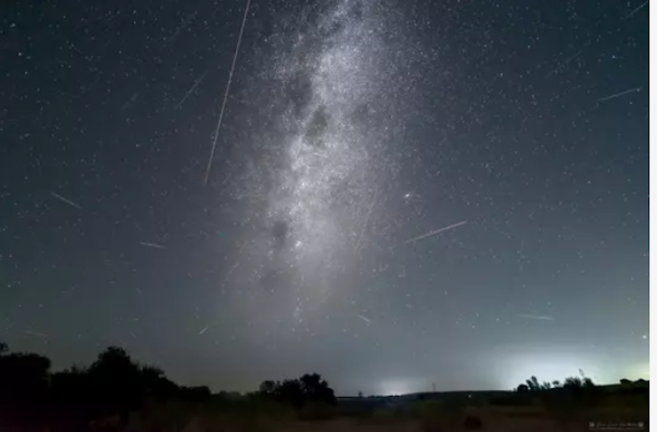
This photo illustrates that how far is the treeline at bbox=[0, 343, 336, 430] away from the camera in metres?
5.79

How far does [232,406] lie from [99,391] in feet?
4.04

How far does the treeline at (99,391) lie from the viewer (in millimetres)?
5791

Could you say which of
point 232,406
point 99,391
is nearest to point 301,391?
point 232,406

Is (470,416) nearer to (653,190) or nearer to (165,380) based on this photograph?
(165,380)

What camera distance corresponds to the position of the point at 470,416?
5879 mm

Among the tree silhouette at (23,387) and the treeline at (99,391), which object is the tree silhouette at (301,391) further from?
the tree silhouette at (23,387)

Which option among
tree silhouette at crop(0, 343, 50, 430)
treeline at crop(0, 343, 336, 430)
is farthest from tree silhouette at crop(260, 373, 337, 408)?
tree silhouette at crop(0, 343, 50, 430)

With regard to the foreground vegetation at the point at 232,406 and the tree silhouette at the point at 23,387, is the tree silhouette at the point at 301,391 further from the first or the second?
the tree silhouette at the point at 23,387

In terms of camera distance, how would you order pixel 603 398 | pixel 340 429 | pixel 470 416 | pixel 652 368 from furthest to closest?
1. pixel 340 429
2. pixel 470 416
3. pixel 603 398
4. pixel 652 368

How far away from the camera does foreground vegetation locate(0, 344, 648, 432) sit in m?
5.60

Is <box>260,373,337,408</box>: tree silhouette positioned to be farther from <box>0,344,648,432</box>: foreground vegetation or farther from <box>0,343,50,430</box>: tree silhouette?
<box>0,343,50,430</box>: tree silhouette

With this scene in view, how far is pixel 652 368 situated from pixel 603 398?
3.05m

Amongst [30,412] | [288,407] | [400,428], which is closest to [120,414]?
[30,412]

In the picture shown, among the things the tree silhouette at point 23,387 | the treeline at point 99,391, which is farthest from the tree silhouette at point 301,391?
the tree silhouette at point 23,387
